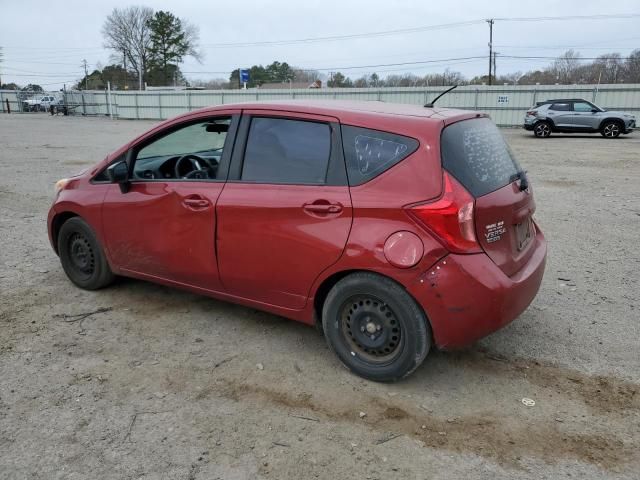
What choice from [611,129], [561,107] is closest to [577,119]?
→ [561,107]

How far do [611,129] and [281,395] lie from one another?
22471mm

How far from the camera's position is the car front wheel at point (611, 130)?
2139 centimetres

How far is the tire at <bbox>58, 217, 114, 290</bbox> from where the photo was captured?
4633 millimetres

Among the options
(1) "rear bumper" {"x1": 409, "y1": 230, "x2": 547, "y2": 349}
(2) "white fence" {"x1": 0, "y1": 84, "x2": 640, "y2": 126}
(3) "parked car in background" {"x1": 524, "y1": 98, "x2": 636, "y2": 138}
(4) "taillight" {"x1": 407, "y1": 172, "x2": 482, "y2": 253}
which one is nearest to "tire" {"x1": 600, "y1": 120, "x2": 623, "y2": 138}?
(3) "parked car in background" {"x1": 524, "y1": 98, "x2": 636, "y2": 138}

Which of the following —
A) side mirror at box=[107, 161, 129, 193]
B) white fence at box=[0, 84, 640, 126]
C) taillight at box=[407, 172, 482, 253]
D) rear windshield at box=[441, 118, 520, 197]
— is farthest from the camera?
white fence at box=[0, 84, 640, 126]

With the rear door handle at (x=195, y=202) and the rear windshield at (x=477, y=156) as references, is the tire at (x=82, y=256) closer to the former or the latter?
the rear door handle at (x=195, y=202)

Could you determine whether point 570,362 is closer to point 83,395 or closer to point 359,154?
point 359,154

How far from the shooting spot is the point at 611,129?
2153 cm

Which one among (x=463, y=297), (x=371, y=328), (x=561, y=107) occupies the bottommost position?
(x=371, y=328)

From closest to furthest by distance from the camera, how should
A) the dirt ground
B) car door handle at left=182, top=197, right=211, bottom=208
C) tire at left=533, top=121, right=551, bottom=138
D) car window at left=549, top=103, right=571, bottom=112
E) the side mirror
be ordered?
the dirt ground < car door handle at left=182, top=197, right=211, bottom=208 < the side mirror < car window at left=549, top=103, right=571, bottom=112 < tire at left=533, top=121, right=551, bottom=138

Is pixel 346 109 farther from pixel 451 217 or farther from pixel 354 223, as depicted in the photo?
pixel 451 217

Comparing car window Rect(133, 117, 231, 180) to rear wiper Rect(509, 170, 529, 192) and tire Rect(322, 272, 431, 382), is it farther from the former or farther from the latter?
rear wiper Rect(509, 170, 529, 192)

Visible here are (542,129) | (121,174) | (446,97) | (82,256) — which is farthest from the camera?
(446,97)

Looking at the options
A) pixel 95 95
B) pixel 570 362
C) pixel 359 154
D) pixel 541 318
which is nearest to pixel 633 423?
pixel 570 362
